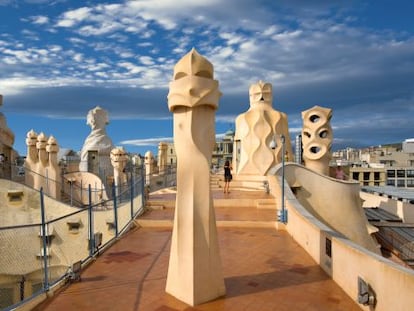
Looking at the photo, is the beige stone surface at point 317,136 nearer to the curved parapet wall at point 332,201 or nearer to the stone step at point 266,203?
the curved parapet wall at point 332,201

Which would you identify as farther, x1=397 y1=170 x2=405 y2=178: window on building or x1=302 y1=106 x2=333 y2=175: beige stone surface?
x1=397 y1=170 x2=405 y2=178: window on building

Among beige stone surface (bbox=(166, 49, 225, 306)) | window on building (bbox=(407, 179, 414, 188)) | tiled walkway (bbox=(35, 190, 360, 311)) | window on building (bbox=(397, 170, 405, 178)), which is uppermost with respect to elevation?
beige stone surface (bbox=(166, 49, 225, 306))

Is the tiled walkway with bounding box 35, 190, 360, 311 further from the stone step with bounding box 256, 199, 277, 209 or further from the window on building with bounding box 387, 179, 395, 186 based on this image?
the window on building with bounding box 387, 179, 395, 186

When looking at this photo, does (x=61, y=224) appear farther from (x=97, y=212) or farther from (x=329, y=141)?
(x=329, y=141)

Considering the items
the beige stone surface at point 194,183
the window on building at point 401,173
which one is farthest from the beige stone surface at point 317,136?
the window on building at point 401,173

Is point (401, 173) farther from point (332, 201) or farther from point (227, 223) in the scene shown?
point (227, 223)

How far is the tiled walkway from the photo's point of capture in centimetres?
588

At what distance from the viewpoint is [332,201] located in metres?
17.3

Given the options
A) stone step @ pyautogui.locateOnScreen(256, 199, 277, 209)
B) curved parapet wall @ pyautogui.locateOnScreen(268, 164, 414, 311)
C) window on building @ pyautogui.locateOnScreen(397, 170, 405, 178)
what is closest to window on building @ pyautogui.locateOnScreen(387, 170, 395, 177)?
window on building @ pyautogui.locateOnScreen(397, 170, 405, 178)

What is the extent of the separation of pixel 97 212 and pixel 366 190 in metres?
24.8

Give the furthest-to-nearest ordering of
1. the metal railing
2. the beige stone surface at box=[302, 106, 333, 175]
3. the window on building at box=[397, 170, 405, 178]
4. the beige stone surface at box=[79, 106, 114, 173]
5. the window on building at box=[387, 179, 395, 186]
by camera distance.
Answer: the window on building at box=[397, 170, 405, 178], the window on building at box=[387, 179, 395, 186], the beige stone surface at box=[79, 106, 114, 173], the beige stone surface at box=[302, 106, 333, 175], the metal railing

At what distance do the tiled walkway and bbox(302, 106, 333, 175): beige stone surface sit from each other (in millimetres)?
17095

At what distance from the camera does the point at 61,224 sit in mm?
16531

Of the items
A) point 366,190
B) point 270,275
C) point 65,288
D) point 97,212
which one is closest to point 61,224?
point 97,212
